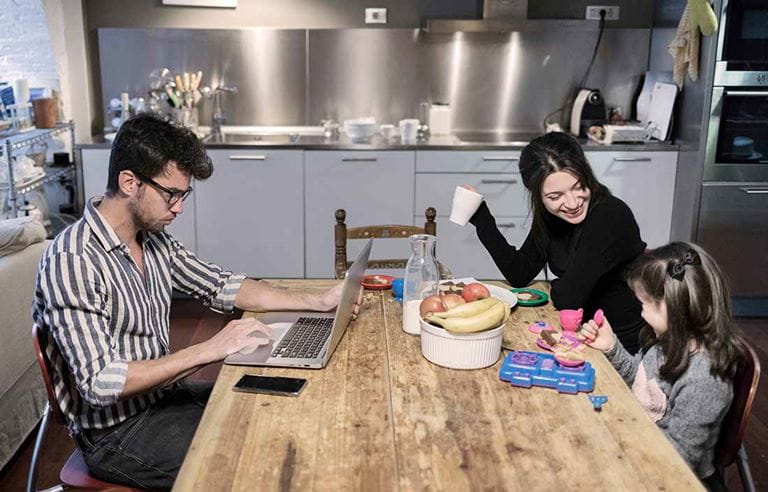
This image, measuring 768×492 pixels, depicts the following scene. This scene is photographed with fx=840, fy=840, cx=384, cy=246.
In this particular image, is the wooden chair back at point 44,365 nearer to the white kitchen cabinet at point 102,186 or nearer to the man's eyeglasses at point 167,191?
the man's eyeglasses at point 167,191

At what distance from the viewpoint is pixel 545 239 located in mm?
2570

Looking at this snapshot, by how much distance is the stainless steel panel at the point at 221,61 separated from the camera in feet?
15.6

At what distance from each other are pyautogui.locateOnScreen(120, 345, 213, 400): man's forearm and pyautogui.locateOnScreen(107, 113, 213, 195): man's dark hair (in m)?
0.42

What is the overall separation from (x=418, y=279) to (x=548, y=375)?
45 cm

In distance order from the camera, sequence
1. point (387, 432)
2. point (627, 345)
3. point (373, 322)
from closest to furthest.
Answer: point (387, 432), point (373, 322), point (627, 345)

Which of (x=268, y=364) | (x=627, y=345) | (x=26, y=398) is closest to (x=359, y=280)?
(x=268, y=364)

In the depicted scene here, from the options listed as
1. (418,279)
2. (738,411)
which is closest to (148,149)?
(418,279)

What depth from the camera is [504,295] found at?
2.34m

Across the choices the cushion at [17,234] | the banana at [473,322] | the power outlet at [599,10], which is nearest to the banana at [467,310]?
the banana at [473,322]

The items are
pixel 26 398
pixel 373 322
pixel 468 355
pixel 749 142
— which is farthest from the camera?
pixel 749 142

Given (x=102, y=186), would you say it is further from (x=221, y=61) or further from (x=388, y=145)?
(x=388, y=145)

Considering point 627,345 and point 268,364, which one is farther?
point 627,345

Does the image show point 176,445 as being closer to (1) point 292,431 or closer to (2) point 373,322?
(1) point 292,431

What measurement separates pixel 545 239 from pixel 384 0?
2635mm
